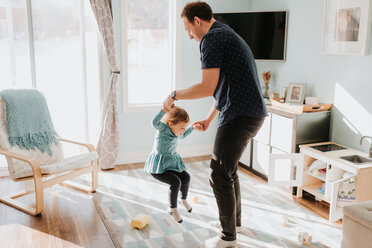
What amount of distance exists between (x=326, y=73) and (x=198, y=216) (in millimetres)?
1813

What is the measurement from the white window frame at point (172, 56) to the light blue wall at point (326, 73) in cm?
108

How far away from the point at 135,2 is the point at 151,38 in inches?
17.1

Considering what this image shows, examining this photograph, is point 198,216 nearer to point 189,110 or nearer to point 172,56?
point 189,110

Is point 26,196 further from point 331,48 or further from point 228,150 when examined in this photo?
point 331,48

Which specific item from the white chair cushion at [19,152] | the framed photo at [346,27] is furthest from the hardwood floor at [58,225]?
the framed photo at [346,27]

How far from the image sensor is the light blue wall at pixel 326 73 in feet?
10.6

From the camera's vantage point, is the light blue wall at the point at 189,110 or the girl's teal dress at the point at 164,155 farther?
the light blue wall at the point at 189,110

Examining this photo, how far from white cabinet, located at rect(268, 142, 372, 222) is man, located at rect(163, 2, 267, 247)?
3.37 ft

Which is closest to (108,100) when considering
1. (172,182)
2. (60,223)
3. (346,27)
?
(60,223)

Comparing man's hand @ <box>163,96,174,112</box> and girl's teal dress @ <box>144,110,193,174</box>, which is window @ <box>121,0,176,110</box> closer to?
girl's teal dress @ <box>144,110,193,174</box>

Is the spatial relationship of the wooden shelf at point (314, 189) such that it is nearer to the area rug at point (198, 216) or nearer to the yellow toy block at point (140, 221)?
the area rug at point (198, 216)

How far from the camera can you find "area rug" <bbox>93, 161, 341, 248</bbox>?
267cm

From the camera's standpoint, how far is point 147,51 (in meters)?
4.42

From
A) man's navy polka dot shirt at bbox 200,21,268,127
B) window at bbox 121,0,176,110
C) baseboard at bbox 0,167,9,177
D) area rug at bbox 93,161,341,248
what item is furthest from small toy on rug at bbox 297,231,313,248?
baseboard at bbox 0,167,9,177
